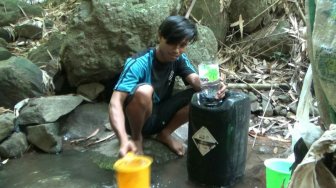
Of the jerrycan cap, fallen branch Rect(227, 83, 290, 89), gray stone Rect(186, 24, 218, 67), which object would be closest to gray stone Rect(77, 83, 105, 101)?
gray stone Rect(186, 24, 218, 67)

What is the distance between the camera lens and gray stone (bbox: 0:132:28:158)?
3.91 meters

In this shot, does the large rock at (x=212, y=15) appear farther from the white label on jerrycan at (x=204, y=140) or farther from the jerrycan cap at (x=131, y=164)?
the jerrycan cap at (x=131, y=164)

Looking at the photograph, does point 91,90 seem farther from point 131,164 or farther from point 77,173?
point 131,164

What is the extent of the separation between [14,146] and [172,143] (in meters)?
1.39

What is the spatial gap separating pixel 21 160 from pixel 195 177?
1.59 m

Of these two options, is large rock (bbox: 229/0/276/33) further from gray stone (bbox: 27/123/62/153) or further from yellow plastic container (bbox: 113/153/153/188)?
yellow plastic container (bbox: 113/153/153/188)

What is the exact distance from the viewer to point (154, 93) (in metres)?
3.72

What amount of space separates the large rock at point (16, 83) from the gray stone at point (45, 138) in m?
0.62

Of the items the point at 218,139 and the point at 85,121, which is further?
the point at 85,121

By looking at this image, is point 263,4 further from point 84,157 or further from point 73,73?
point 84,157

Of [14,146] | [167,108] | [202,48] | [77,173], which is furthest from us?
[202,48]

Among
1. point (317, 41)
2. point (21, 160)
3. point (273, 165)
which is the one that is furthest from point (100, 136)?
point (317, 41)

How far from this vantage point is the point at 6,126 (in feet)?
13.2

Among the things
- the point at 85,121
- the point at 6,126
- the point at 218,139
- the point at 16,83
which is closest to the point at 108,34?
the point at 85,121
